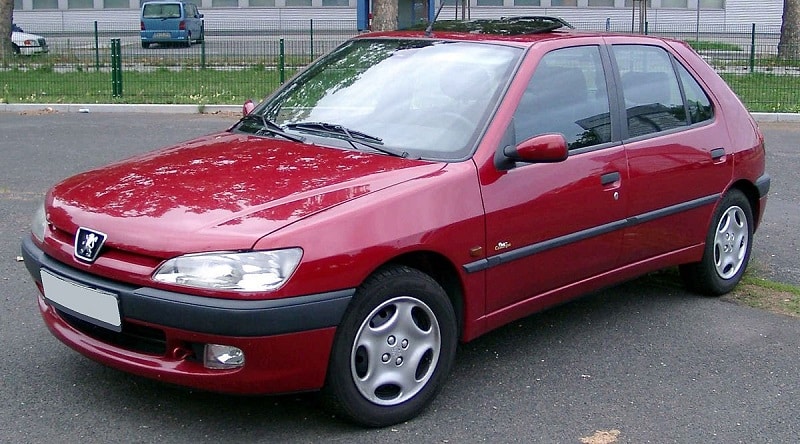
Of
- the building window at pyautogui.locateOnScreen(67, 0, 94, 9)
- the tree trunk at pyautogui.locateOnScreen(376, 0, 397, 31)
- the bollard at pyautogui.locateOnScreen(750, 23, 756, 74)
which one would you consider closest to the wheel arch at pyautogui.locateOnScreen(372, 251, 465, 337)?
the bollard at pyautogui.locateOnScreen(750, 23, 756, 74)

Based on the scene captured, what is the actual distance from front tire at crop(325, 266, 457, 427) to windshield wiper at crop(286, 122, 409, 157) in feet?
2.27

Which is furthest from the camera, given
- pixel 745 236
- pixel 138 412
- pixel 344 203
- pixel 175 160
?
pixel 745 236

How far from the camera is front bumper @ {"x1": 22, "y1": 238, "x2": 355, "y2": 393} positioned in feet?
11.8

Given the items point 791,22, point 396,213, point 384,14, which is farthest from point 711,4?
point 396,213

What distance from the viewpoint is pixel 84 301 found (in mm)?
3906

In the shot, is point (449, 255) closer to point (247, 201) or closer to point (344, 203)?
point (344, 203)

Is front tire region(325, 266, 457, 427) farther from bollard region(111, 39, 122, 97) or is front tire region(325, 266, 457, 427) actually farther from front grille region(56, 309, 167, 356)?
bollard region(111, 39, 122, 97)

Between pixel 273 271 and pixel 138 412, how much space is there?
1.02 meters

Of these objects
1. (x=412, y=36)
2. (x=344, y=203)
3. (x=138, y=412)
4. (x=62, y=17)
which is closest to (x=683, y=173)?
(x=412, y=36)

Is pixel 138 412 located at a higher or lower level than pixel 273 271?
lower

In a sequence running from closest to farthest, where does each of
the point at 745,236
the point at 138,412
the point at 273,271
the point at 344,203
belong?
the point at 273,271 → the point at 344,203 → the point at 138,412 → the point at 745,236

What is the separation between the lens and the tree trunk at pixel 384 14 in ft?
73.3

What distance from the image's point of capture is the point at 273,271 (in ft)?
11.9

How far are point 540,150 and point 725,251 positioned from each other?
2.22 m
